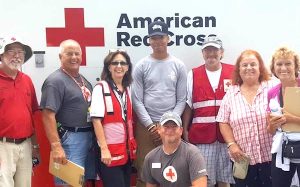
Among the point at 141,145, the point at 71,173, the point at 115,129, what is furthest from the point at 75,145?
the point at 141,145

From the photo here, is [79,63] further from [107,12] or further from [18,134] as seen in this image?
[18,134]

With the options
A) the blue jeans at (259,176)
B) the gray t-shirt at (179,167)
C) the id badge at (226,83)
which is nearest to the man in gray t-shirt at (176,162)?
the gray t-shirt at (179,167)

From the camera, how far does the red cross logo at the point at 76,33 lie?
2893mm

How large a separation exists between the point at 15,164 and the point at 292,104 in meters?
1.88

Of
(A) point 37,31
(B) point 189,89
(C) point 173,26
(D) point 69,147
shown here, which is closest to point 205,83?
(B) point 189,89

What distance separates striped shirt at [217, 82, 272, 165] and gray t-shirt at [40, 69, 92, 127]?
1.04 meters

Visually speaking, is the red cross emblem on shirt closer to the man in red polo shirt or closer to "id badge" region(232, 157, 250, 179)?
"id badge" region(232, 157, 250, 179)

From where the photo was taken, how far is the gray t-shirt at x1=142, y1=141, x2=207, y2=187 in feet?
7.58

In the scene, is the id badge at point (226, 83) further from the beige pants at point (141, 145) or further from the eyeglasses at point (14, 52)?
the eyeglasses at point (14, 52)

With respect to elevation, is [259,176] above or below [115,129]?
below

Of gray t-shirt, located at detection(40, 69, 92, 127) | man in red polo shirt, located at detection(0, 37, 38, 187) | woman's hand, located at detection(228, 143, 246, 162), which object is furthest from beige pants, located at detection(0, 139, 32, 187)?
woman's hand, located at detection(228, 143, 246, 162)

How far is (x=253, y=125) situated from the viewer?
8.27ft

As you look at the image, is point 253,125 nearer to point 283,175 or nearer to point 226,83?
point 283,175

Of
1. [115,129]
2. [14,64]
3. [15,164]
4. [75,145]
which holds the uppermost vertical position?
[14,64]
